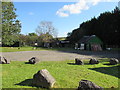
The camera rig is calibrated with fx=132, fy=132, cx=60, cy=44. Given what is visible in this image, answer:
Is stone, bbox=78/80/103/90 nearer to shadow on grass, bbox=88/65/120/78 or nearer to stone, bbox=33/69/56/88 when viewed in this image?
stone, bbox=33/69/56/88

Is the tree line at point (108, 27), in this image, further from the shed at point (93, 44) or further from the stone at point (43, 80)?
the stone at point (43, 80)

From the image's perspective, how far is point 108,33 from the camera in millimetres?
32969

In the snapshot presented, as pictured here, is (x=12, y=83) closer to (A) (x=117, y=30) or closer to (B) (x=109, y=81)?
(B) (x=109, y=81)

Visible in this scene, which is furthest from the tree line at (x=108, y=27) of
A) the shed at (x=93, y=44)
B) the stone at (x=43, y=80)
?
the stone at (x=43, y=80)

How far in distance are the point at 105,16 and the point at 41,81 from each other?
3372 cm

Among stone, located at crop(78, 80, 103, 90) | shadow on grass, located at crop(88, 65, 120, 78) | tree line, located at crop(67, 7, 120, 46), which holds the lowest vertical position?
shadow on grass, located at crop(88, 65, 120, 78)

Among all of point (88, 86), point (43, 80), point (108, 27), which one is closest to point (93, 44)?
point (108, 27)

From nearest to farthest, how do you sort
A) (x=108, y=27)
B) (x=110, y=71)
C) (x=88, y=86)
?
(x=88, y=86), (x=110, y=71), (x=108, y=27)

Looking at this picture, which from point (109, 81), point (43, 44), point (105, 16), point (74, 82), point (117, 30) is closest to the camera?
point (74, 82)

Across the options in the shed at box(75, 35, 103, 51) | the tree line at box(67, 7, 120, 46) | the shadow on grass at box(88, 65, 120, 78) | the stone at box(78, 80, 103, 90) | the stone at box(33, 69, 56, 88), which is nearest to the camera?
the stone at box(78, 80, 103, 90)

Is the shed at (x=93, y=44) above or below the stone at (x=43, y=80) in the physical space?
above

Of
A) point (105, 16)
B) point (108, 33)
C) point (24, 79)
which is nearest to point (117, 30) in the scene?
point (108, 33)

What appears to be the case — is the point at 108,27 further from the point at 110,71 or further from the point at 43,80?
the point at 43,80

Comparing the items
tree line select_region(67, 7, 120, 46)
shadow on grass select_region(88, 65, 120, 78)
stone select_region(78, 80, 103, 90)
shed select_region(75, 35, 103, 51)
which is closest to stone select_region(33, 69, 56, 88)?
stone select_region(78, 80, 103, 90)
